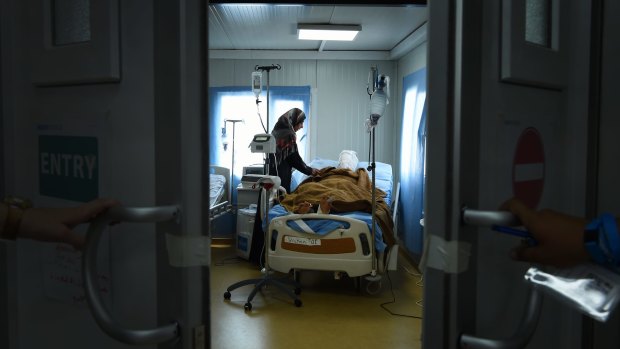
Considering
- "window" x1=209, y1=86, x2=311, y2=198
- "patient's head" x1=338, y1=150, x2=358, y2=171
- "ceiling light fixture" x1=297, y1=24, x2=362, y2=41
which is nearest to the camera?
"ceiling light fixture" x1=297, y1=24, x2=362, y2=41

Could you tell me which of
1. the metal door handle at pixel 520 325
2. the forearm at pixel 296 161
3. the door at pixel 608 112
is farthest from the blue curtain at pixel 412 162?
the metal door handle at pixel 520 325

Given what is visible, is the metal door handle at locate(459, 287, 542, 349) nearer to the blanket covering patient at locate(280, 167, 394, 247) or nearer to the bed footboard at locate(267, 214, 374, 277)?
the bed footboard at locate(267, 214, 374, 277)

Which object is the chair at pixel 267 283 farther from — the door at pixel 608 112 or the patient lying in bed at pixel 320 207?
the door at pixel 608 112

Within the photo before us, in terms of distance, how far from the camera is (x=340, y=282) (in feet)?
14.1

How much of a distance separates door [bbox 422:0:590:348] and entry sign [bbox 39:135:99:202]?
0.73 m

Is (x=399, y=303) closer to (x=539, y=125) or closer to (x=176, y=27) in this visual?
(x=539, y=125)

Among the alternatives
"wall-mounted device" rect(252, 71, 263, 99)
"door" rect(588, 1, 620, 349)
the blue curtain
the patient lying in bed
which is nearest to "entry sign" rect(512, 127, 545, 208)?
"door" rect(588, 1, 620, 349)

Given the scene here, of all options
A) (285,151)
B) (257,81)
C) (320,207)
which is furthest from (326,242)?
(257,81)

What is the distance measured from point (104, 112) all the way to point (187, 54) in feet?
0.76

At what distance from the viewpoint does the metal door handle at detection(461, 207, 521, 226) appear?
2.54 feet

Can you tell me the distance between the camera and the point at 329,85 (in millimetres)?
6172

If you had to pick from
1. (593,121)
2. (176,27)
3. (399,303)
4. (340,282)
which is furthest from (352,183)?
(176,27)

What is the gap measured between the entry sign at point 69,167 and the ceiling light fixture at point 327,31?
4.13m

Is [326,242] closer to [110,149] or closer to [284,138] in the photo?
[284,138]
